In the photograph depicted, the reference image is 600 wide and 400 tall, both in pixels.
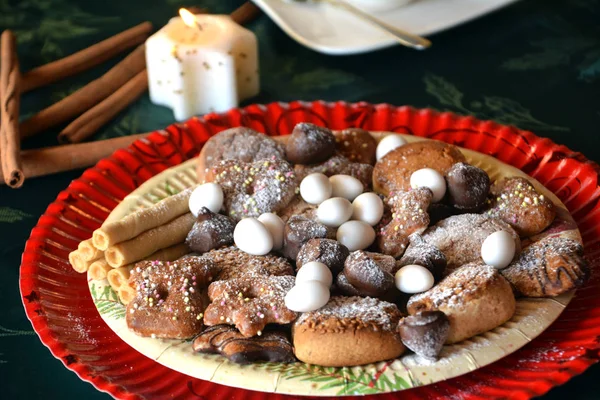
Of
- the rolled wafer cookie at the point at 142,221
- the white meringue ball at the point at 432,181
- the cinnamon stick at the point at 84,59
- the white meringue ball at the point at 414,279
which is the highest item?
the white meringue ball at the point at 432,181

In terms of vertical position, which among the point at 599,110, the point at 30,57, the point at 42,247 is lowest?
the point at 30,57

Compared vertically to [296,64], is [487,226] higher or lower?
higher

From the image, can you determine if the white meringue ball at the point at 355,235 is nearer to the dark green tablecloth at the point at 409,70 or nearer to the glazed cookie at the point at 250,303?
the glazed cookie at the point at 250,303

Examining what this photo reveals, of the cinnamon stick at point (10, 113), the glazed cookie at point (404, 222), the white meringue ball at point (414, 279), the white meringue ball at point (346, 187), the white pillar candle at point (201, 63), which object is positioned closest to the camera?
the white meringue ball at point (414, 279)

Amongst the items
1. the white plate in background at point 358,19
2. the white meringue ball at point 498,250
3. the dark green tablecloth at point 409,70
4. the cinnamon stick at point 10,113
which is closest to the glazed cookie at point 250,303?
the white meringue ball at point 498,250

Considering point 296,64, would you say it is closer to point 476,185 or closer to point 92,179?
point 92,179

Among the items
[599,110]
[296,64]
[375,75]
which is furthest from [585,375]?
[296,64]
